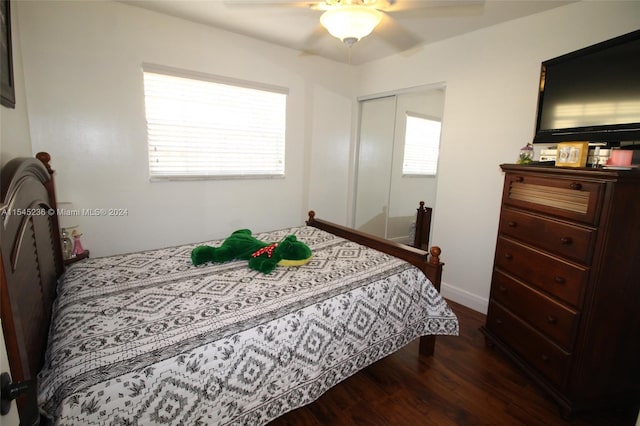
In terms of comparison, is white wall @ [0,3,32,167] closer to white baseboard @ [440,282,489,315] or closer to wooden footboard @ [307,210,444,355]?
wooden footboard @ [307,210,444,355]

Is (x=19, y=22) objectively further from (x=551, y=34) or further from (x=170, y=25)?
(x=551, y=34)

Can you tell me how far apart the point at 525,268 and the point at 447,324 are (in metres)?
0.62

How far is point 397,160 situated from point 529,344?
7.70ft

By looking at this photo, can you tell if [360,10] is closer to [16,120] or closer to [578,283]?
[578,283]

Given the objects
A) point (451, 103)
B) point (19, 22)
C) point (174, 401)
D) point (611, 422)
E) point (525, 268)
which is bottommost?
point (611, 422)

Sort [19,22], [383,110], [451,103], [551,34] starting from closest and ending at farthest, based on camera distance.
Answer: [19,22]
[551,34]
[451,103]
[383,110]

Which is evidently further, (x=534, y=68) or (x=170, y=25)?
(x=170, y=25)

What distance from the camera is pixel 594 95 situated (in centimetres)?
183

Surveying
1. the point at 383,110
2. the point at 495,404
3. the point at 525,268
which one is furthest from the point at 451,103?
the point at 495,404

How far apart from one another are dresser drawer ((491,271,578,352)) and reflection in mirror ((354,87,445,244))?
4.34 ft

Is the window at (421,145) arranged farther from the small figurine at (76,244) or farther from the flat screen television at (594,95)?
the small figurine at (76,244)

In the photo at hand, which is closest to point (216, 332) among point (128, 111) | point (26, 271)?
point (26, 271)

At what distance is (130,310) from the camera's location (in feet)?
4.56

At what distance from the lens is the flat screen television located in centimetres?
165
